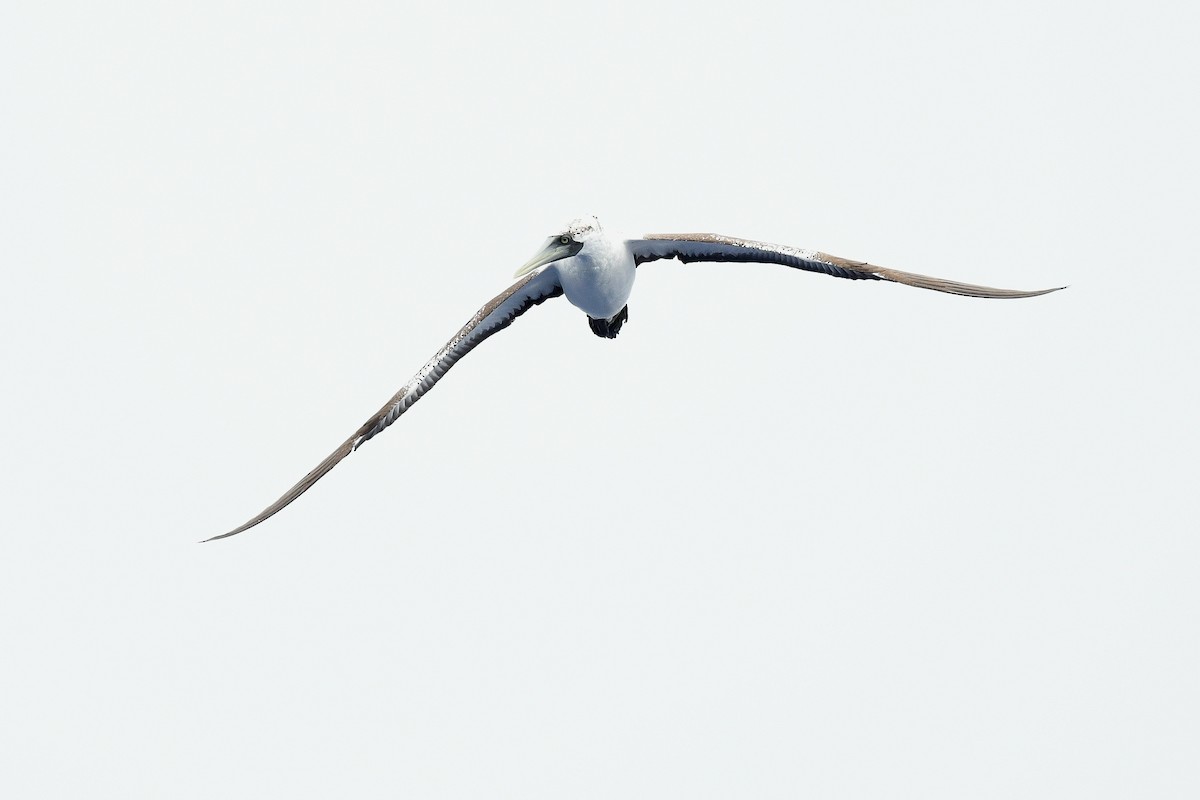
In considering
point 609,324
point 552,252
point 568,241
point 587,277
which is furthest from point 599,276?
point 609,324

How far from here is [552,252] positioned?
1959 centimetres

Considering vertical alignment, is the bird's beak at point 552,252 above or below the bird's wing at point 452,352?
above

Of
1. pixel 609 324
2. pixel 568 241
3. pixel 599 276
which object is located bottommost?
pixel 609 324

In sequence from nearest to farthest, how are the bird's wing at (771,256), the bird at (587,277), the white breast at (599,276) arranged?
the bird's wing at (771,256), the bird at (587,277), the white breast at (599,276)

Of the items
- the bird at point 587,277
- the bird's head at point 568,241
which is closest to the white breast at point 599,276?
the bird at point 587,277

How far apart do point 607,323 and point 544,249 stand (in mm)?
2504

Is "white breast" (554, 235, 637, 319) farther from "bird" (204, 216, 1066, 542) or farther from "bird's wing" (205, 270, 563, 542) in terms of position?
"bird's wing" (205, 270, 563, 542)

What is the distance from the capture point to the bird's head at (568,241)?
19547 millimetres

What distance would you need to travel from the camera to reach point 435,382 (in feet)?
67.3

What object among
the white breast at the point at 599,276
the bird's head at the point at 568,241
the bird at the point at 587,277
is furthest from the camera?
the white breast at the point at 599,276

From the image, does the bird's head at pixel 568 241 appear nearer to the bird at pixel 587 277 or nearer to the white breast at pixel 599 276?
the bird at pixel 587 277

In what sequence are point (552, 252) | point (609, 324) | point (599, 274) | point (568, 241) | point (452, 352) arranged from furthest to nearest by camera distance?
point (609, 324)
point (452, 352)
point (599, 274)
point (568, 241)
point (552, 252)

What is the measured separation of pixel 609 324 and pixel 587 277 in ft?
5.67

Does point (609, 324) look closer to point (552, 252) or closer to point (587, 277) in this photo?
point (587, 277)
